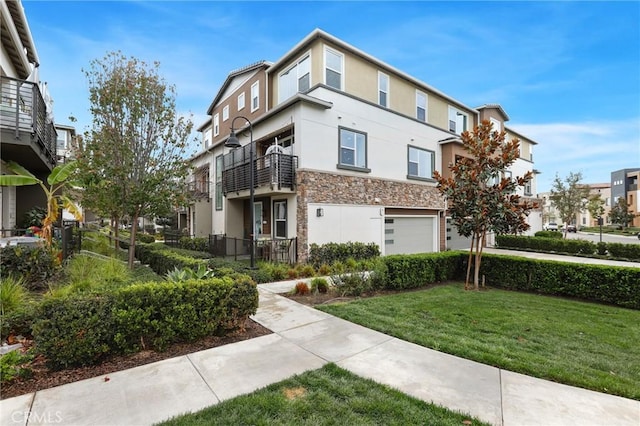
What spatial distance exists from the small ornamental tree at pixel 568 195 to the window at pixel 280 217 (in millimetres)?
28438

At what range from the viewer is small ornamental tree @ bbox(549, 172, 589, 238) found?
2820cm

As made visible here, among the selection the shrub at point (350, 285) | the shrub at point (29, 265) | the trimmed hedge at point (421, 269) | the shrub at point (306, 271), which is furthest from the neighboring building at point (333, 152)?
the shrub at point (29, 265)

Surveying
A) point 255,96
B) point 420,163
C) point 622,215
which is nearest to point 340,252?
point 420,163

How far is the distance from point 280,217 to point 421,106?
11.2m

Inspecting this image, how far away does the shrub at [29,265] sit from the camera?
6.88 metres

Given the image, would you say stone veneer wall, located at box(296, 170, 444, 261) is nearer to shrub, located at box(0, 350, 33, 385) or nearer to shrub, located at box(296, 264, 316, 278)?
shrub, located at box(296, 264, 316, 278)

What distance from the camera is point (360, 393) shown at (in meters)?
3.38

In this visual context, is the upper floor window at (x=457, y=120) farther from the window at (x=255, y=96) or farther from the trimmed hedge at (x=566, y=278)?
the window at (x=255, y=96)

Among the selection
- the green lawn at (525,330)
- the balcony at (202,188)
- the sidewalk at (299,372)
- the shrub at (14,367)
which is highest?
the balcony at (202,188)

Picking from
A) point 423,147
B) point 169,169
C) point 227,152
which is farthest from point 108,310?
point 423,147

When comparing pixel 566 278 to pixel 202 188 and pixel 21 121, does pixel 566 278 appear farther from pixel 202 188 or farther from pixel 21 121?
pixel 202 188

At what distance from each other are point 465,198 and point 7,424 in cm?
1099

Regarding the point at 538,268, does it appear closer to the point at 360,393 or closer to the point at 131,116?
the point at 360,393

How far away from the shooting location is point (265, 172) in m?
13.3
